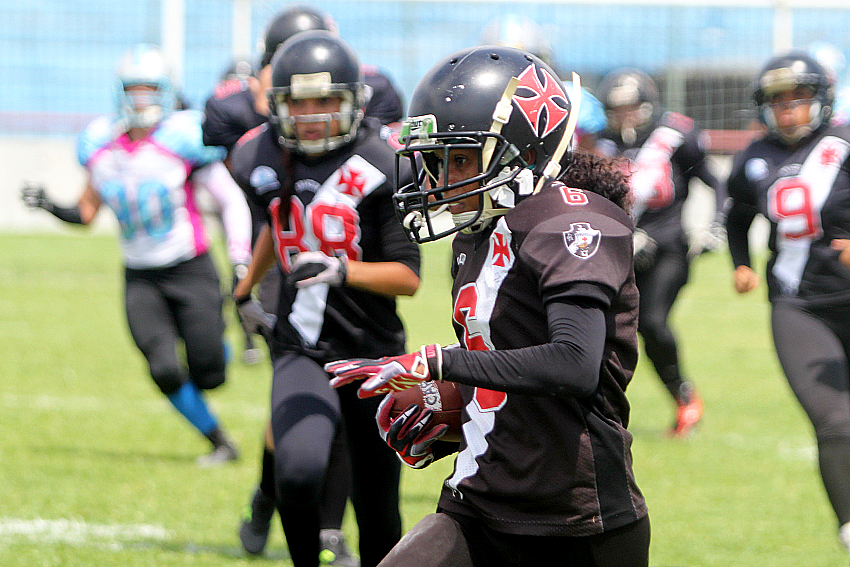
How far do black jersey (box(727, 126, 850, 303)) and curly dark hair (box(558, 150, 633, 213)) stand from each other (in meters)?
2.18

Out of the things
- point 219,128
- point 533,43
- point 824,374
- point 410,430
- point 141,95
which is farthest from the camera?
point 533,43

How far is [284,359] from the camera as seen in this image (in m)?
3.90

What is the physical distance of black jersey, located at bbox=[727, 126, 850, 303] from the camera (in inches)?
183

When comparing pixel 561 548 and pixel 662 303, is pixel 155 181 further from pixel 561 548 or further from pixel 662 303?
pixel 561 548

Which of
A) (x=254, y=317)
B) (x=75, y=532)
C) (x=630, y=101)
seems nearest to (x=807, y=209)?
(x=254, y=317)

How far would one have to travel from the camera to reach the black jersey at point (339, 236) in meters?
3.82

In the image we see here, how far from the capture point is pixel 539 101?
2.64 metres

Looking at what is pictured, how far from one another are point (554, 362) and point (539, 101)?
2.22 ft

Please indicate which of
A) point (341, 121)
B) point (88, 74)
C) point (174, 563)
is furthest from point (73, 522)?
point (88, 74)

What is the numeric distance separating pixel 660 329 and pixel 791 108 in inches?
98.4

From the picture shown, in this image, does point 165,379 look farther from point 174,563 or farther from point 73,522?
point 174,563

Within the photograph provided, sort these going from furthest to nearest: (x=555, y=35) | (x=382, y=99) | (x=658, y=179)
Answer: (x=555, y=35)
(x=658, y=179)
(x=382, y=99)

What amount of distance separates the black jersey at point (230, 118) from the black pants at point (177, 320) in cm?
113

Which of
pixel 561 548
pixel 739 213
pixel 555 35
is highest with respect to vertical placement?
pixel 555 35
